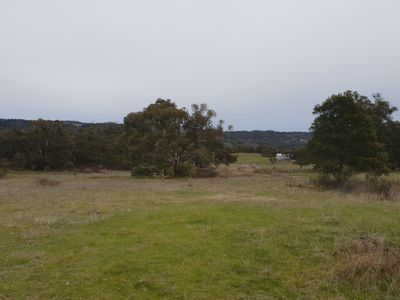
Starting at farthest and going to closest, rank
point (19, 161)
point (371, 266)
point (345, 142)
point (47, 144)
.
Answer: point (47, 144) → point (19, 161) → point (345, 142) → point (371, 266)

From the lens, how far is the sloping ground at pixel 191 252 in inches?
280

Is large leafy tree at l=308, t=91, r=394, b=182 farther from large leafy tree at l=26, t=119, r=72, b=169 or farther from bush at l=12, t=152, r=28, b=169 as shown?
bush at l=12, t=152, r=28, b=169

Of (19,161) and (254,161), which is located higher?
(254,161)

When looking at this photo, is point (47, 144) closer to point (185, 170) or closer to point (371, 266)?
point (185, 170)

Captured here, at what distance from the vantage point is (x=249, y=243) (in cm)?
1000

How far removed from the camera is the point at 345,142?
30156 mm

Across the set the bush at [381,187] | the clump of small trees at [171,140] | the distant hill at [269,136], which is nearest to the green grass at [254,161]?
the clump of small trees at [171,140]

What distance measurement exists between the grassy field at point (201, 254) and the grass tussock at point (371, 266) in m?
0.02

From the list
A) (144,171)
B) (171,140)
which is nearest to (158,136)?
(171,140)

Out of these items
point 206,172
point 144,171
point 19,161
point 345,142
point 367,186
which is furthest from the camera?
point 19,161

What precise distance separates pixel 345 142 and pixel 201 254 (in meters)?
23.8

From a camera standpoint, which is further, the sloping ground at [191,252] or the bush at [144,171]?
the bush at [144,171]

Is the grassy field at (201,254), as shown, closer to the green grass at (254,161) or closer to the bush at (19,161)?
A: the bush at (19,161)

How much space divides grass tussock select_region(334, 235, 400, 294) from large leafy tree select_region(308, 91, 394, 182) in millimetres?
21122
